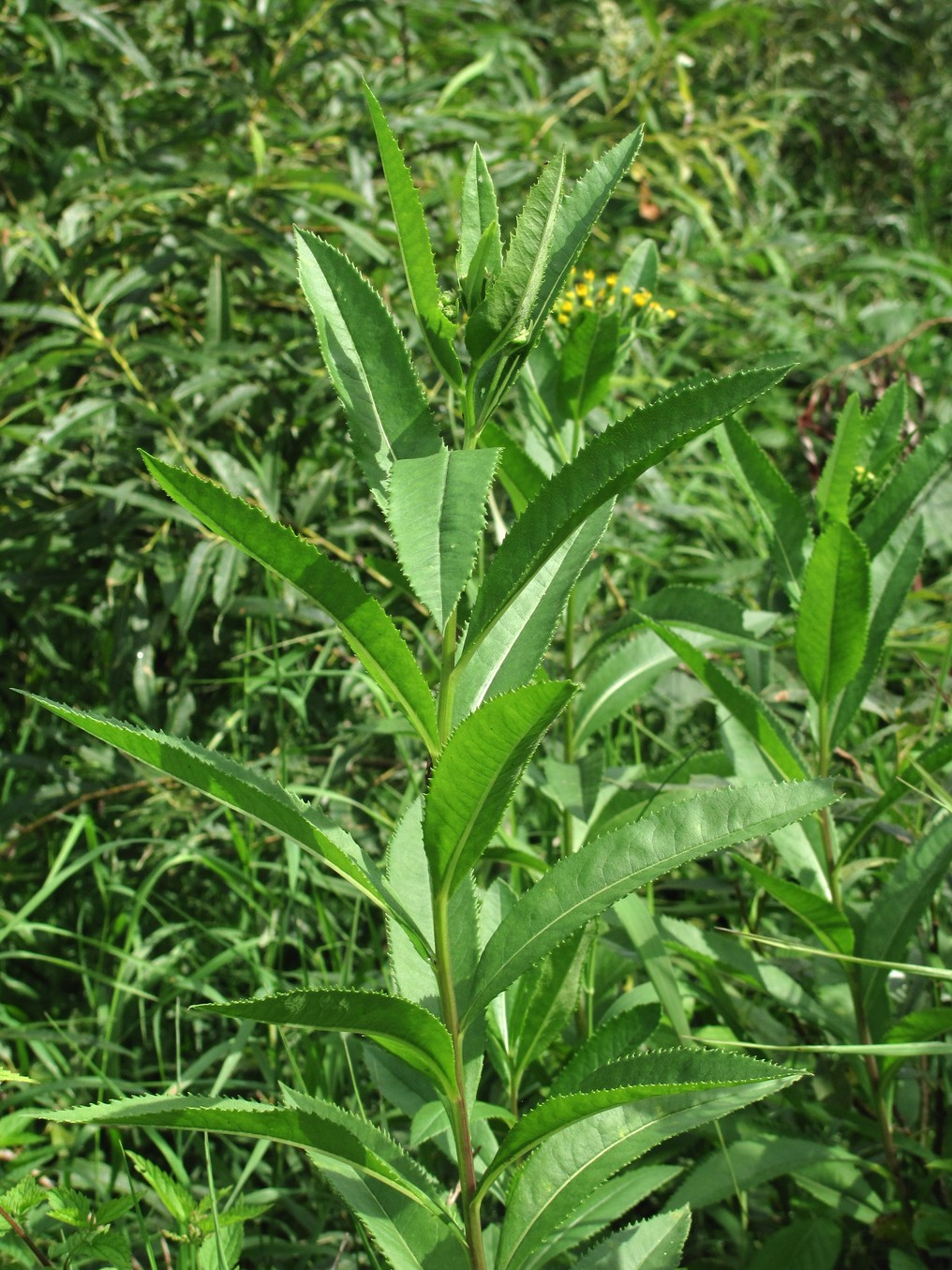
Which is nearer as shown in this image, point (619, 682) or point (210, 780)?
point (210, 780)

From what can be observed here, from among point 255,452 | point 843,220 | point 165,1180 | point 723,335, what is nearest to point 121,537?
point 255,452

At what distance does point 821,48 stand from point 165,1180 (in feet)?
18.4

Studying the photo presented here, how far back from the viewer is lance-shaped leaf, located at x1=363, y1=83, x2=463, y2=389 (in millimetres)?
993

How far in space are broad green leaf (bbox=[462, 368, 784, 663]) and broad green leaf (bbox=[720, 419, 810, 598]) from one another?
66 centimetres

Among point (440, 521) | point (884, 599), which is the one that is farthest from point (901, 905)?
point (440, 521)

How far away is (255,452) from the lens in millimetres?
2688

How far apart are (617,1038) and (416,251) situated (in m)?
0.90

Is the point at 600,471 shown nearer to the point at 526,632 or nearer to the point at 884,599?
the point at 526,632

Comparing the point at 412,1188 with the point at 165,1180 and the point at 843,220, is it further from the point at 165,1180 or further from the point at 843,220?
the point at 843,220

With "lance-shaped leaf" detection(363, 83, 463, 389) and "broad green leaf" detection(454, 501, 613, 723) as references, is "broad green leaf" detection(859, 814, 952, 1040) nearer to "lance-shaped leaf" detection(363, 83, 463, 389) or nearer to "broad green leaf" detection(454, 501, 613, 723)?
"broad green leaf" detection(454, 501, 613, 723)

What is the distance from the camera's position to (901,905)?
4.66ft

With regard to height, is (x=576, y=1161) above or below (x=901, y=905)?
below

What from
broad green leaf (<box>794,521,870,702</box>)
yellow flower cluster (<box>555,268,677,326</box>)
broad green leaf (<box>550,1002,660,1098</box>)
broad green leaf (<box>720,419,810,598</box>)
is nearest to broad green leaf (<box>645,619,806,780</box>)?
broad green leaf (<box>794,521,870,702</box>)

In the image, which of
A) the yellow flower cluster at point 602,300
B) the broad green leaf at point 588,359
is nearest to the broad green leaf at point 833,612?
the broad green leaf at point 588,359
